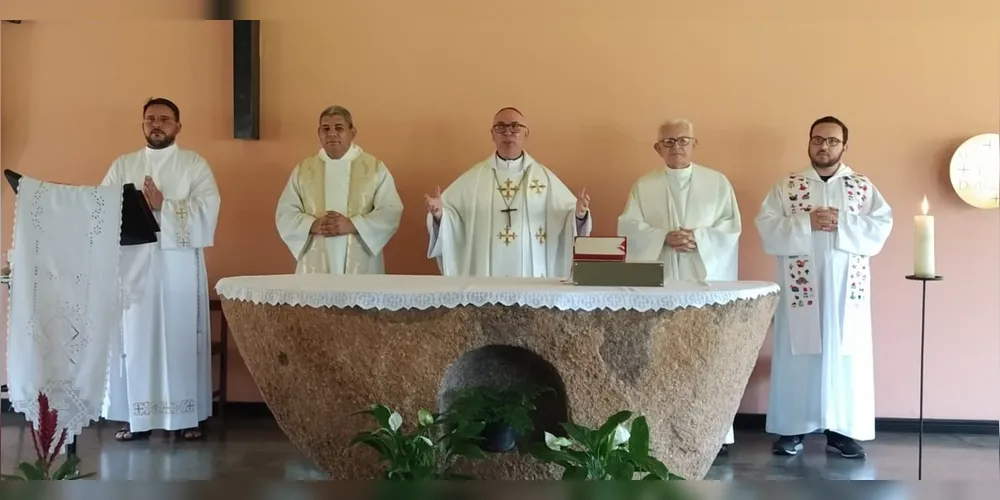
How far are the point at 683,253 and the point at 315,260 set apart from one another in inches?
91.7

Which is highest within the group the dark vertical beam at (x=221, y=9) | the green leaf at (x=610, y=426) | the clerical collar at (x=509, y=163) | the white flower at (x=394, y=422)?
the dark vertical beam at (x=221, y=9)

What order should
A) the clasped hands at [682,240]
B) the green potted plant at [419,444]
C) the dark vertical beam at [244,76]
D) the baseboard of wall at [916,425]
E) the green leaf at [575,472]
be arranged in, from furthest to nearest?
the dark vertical beam at [244,76] → the baseboard of wall at [916,425] → the clasped hands at [682,240] → the green potted plant at [419,444] → the green leaf at [575,472]

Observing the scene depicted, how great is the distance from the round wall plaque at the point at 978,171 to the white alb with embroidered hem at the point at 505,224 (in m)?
2.59

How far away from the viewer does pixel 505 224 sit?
489 centimetres

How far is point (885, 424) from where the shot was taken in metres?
5.33

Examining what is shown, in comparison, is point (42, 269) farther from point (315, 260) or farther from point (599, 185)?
point (599, 185)

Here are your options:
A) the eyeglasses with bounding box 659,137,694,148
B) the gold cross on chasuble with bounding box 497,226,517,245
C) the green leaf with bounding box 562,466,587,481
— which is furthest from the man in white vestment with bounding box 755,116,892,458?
the green leaf with bounding box 562,466,587,481

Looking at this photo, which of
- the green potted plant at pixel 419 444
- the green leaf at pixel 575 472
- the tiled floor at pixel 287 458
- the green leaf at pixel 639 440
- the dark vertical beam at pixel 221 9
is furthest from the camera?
the tiled floor at pixel 287 458

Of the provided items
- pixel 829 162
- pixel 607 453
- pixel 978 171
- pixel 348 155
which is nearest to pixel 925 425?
pixel 978 171

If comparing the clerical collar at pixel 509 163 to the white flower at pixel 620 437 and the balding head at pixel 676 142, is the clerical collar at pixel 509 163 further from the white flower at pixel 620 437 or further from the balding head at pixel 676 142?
the white flower at pixel 620 437

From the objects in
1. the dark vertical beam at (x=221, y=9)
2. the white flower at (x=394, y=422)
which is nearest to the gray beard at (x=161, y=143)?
the dark vertical beam at (x=221, y=9)

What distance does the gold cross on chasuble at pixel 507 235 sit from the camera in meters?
4.86

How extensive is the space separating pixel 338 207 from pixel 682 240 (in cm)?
222

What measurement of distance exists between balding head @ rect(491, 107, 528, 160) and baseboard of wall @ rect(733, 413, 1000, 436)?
96.2 inches
